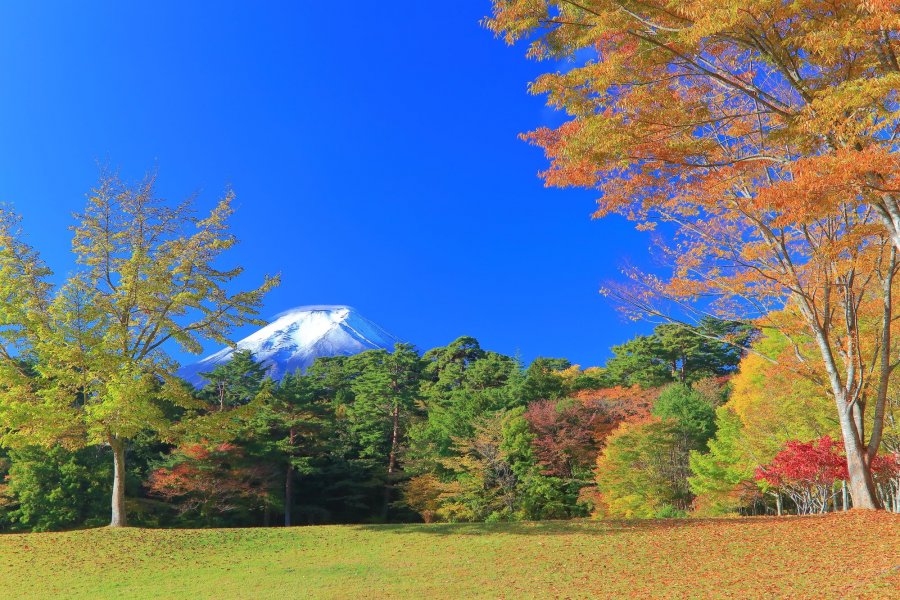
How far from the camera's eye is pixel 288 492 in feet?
94.2

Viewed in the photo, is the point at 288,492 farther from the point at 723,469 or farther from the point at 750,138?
the point at 750,138

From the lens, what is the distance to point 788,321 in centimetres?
1212

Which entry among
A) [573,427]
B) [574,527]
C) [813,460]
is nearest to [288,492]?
[573,427]

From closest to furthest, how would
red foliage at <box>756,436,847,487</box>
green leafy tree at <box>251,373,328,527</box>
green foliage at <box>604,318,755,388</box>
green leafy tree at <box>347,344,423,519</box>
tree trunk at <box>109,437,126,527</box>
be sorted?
1. red foliage at <box>756,436,847,487</box>
2. tree trunk at <box>109,437,126,527</box>
3. green leafy tree at <box>251,373,328,527</box>
4. green leafy tree at <box>347,344,423,519</box>
5. green foliage at <box>604,318,755,388</box>

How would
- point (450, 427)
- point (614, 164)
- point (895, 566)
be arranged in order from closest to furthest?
point (895, 566) < point (614, 164) < point (450, 427)

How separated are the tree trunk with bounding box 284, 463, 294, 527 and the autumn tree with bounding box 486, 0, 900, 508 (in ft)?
72.2

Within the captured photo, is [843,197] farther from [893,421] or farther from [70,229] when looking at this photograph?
[70,229]

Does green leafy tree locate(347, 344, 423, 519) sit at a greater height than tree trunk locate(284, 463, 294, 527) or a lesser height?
greater

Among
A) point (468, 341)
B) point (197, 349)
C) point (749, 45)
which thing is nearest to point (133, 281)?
point (197, 349)

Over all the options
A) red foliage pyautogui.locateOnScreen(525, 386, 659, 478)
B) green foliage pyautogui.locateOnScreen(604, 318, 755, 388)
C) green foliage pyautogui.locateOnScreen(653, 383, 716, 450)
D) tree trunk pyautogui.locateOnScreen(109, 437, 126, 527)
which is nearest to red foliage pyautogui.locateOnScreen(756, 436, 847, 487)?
green foliage pyautogui.locateOnScreen(653, 383, 716, 450)

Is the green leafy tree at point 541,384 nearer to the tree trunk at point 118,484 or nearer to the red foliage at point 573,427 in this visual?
the red foliage at point 573,427

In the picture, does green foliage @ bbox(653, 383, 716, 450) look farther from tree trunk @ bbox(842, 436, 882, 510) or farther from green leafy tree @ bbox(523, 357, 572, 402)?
tree trunk @ bbox(842, 436, 882, 510)

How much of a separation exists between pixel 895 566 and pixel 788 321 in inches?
258

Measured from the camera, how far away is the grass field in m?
7.09
